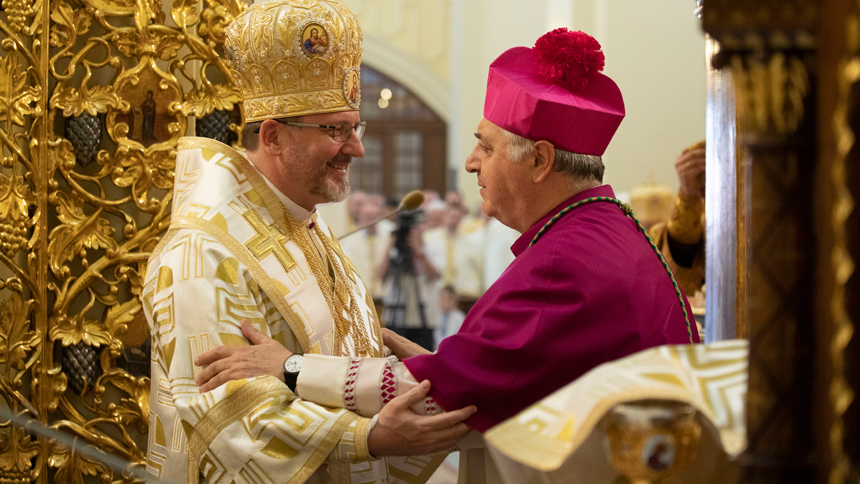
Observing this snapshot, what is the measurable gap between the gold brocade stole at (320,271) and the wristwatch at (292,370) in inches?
7.5

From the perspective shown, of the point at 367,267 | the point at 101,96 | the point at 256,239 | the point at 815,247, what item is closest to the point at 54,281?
the point at 101,96

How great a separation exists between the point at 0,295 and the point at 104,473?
0.66 m

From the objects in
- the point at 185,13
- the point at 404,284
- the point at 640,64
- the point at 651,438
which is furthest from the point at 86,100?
the point at 640,64

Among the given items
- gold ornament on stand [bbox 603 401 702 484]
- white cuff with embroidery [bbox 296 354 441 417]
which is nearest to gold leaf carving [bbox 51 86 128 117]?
white cuff with embroidery [bbox 296 354 441 417]

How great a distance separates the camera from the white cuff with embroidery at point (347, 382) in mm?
2266

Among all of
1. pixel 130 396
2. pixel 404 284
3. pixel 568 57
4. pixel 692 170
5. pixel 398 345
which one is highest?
pixel 568 57

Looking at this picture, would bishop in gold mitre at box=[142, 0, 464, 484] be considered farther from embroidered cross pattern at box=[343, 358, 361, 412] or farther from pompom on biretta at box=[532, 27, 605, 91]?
pompom on biretta at box=[532, 27, 605, 91]

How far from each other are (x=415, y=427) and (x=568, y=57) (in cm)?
101

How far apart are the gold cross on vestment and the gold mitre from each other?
1.10 ft

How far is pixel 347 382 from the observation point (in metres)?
2.27

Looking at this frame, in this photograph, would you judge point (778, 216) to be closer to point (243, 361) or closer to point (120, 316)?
point (243, 361)

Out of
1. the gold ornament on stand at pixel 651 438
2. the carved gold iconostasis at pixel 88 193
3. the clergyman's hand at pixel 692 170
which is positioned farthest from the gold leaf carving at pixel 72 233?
the gold ornament on stand at pixel 651 438

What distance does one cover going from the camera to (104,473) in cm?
300

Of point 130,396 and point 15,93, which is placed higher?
point 15,93
